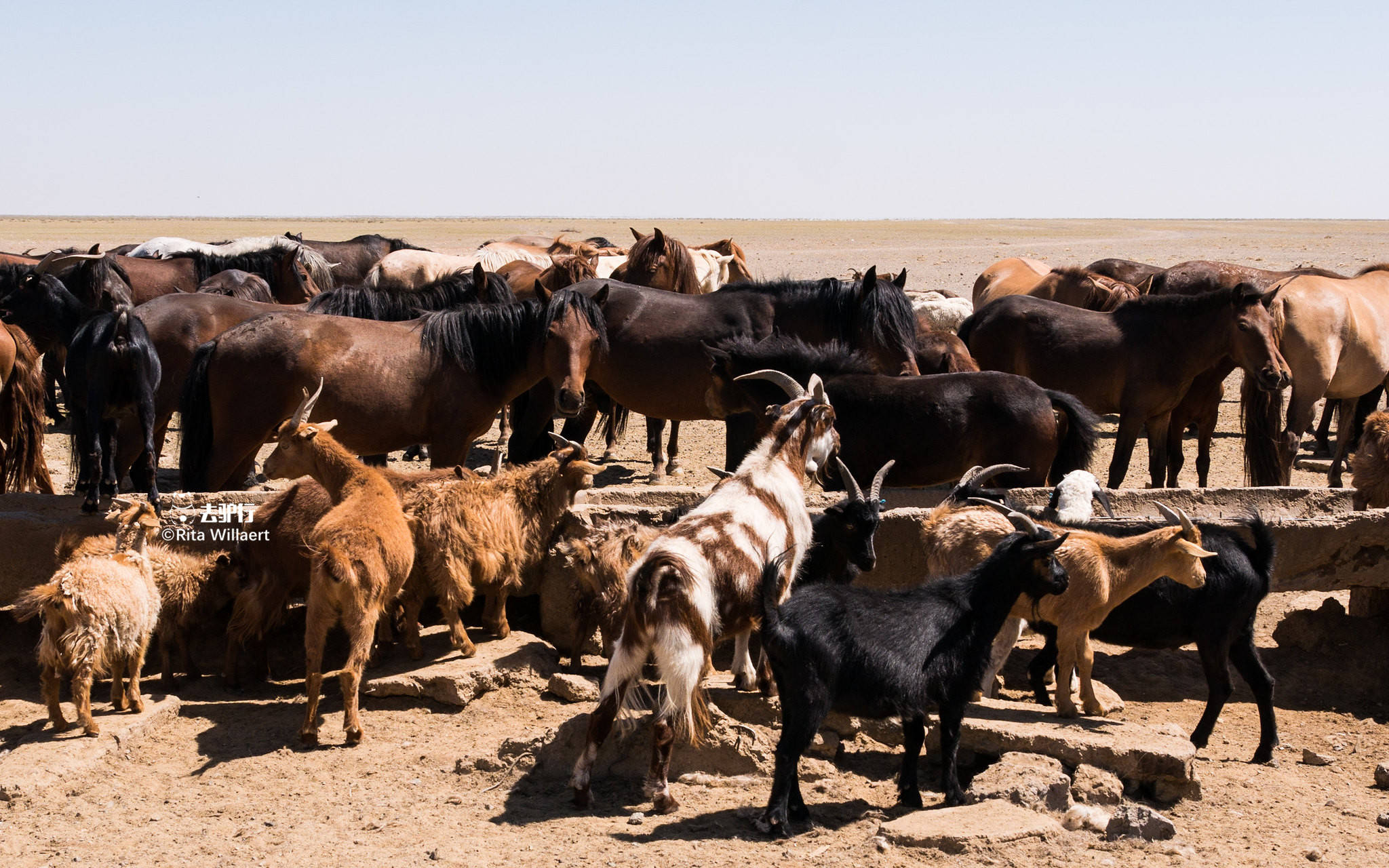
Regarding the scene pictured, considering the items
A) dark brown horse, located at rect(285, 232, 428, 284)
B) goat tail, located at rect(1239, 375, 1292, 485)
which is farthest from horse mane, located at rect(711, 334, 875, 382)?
dark brown horse, located at rect(285, 232, 428, 284)

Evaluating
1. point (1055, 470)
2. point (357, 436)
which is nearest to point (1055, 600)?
point (1055, 470)

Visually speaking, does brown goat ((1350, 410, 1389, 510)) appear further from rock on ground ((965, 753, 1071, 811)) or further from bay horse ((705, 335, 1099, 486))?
rock on ground ((965, 753, 1071, 811))

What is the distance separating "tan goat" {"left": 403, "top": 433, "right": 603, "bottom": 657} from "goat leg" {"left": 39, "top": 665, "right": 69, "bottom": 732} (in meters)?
1.73

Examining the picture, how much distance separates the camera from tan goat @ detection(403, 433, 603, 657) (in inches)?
277

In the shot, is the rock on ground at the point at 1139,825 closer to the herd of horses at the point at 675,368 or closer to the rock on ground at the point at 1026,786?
the rock on ground at the point at 1026,786

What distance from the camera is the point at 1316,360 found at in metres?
12.2

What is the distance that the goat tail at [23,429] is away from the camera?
32.3 feet

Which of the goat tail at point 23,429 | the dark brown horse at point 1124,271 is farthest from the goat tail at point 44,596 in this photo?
the dark brown horse at point 1124,271

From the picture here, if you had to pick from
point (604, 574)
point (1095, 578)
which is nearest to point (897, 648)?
point (1095, 578)

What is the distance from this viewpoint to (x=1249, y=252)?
57.4 meters

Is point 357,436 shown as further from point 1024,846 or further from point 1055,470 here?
point 1024,846

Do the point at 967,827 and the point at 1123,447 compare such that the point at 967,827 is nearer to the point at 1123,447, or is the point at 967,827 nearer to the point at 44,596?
the point at 44,596

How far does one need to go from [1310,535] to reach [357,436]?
6.08 meters

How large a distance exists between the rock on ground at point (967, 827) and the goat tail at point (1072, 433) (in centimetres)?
411
